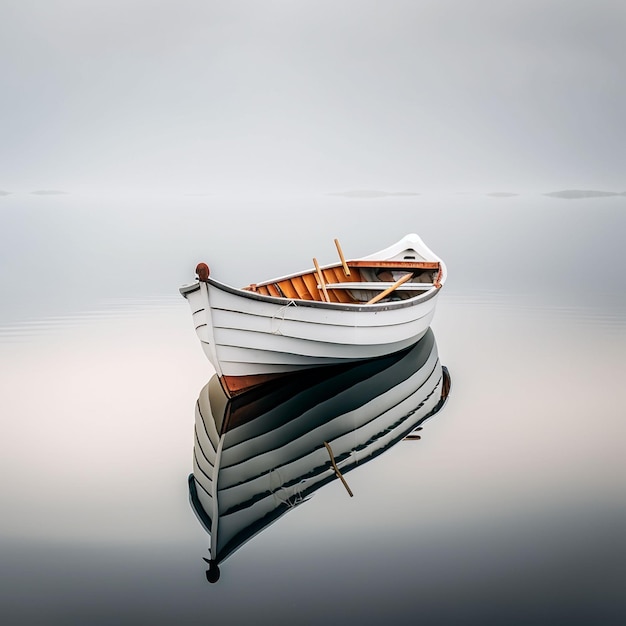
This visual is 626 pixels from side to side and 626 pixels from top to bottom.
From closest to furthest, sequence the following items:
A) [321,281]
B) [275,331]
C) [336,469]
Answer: [336,469] < [275,331] < [321,281]

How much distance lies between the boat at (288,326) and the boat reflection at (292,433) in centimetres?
46

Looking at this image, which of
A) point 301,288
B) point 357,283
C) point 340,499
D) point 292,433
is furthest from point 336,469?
point 357,283

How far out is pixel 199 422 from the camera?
1240 centimetres

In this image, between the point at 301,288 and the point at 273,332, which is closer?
the point at 273,332

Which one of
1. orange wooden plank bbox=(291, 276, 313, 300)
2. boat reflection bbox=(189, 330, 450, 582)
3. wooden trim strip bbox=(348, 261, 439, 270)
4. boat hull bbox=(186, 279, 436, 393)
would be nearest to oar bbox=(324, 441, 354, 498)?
boat reflection bbox=(189, 330, 450, 582)

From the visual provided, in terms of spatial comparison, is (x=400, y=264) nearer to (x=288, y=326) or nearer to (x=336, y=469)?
(x=288, y=326)

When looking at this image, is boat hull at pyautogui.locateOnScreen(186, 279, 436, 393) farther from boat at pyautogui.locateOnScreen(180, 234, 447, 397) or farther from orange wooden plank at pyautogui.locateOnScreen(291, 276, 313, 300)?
orange wooden plank at pyautogui.locateOnScreen(291, 276, 313, 300)

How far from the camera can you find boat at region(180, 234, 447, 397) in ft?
41.8

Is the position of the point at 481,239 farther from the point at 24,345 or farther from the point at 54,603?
the point at 54,603

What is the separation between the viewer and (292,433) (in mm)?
11789

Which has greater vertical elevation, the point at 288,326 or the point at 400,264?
the point at 400,264

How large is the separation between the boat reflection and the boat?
1.50ft

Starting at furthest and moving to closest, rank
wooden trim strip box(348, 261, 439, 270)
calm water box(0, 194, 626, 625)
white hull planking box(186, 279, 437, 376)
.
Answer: wooden trim strip box(348, 261, 439, 270)
white hull planking box(186, 279, 437, 376)
calm water box(0, 194, 626, 625)

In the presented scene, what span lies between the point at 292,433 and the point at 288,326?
6.77ft
